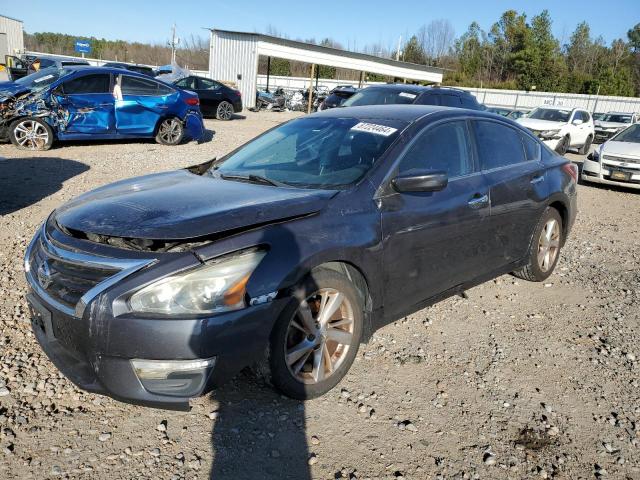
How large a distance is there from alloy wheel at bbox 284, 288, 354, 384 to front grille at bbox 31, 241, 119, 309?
3.17 feet

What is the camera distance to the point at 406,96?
10.7m

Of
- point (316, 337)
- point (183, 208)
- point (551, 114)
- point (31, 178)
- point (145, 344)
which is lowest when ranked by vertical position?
point (31, 178)

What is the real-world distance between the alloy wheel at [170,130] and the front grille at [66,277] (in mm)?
9345

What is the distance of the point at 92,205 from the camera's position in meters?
3.03

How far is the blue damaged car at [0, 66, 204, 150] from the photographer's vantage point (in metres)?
9.62

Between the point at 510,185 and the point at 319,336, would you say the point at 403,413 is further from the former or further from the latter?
the point at 510,185

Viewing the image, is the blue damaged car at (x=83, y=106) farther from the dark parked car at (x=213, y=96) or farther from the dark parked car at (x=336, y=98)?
the dark parked car at (x=213, y=96)

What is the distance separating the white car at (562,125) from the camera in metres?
15.1

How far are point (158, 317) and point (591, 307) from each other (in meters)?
3.87

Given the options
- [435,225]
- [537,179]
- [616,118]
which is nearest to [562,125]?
[616,118]

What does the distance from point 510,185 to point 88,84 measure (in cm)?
874

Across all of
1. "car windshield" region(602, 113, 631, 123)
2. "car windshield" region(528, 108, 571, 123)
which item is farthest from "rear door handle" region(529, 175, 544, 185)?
"car windshield" region(602, 113, 631, 123)

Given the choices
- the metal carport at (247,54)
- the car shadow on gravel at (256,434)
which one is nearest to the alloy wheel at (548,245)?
the car shadow on gravel at (256,434)

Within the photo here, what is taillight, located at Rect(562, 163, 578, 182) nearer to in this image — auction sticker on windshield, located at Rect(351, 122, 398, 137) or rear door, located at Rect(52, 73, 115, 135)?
auction sticker on windshield, located at Rect(351, 122, 398, 137)
